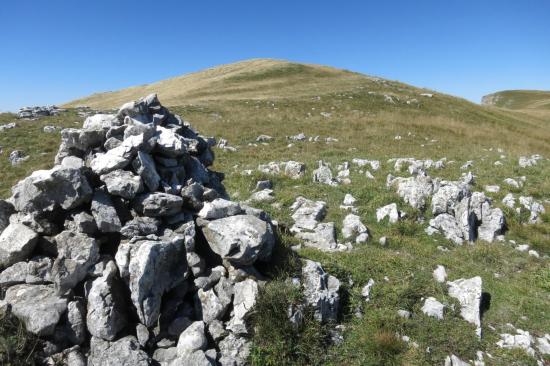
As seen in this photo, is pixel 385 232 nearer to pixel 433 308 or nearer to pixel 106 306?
pixel 433 308

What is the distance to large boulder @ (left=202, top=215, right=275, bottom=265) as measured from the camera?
860 centimetres

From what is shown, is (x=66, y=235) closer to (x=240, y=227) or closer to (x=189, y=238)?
(x=189, y=238)

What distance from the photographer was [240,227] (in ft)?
→ 29.6

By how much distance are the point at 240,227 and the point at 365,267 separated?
3855 millimetres

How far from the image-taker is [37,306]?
763 cm

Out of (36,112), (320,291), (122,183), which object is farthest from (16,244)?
(36,112)

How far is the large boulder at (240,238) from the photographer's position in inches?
339

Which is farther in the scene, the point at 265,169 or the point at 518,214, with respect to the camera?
the point at 265,169

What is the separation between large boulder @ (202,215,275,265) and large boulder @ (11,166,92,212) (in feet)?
10.1

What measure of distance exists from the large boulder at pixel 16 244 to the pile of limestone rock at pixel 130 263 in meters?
0.02

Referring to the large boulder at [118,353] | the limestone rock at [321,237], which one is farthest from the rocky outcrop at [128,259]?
the limestone rock at [321,237]

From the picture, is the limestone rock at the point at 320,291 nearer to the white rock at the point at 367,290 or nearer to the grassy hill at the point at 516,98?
the white rock at the point at 367,290

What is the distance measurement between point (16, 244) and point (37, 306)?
1733mm

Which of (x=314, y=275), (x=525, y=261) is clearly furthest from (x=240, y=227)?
(x=525, y=261)
